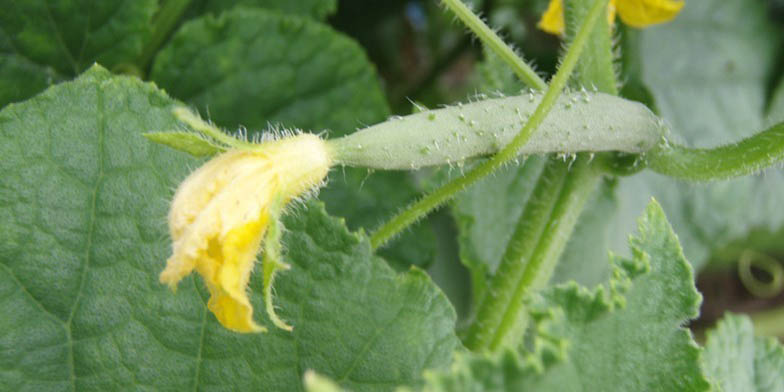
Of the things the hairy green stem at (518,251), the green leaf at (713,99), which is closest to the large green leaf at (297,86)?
the hairy green stem at (518,251)

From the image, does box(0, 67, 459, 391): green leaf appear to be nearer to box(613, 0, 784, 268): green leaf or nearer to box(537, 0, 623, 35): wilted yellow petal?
box(537, 0, 623, 35): wilted yellow petal

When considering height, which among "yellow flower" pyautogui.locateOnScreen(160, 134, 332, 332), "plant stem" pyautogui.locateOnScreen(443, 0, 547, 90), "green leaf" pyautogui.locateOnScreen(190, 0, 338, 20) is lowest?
"yellow flower" pyautogui.locateOnScreen(160, 134, 332, 332)

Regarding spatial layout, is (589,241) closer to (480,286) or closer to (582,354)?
(480,286)

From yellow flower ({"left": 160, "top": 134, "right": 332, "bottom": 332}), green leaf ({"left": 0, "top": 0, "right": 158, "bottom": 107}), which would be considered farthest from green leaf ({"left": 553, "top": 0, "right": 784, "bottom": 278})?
yellow flower ({"left": 160, "top": 134, "right": 332, "bottom": 332})

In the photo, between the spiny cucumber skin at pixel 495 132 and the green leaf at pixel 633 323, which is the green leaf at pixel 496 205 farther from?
the green leaf at pixel 633 323

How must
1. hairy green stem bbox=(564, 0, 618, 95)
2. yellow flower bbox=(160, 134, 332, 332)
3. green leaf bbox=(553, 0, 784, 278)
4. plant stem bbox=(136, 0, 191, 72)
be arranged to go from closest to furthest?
yellow flower bbox=(160, 134, 332, 332) < hairy green stem bbox=(564, 0, 618, 95) < plant stem bbox=(136, 0, 191, 72) < green leaf bbox=(553, 0, 784, 278)

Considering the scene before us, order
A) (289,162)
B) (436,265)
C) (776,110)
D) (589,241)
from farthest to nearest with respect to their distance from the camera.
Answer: (776,110) < (436,265) < (589,241) < (289,162)

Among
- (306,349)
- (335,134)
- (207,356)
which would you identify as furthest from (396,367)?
(335,134)
